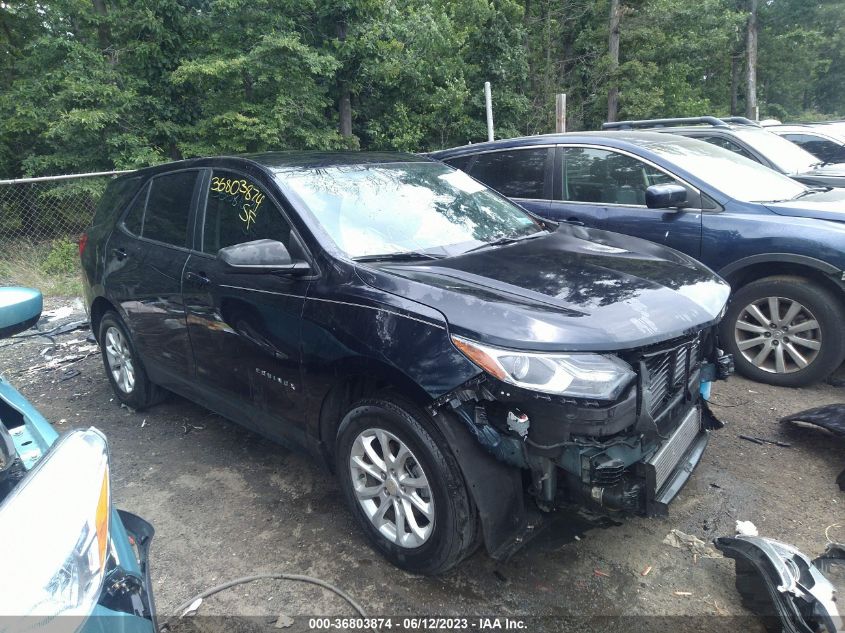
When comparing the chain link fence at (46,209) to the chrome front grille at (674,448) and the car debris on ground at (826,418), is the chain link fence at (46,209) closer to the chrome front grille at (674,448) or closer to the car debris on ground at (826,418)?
the chrome front grille at (674,448)

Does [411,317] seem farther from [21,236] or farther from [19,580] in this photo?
[21,236]

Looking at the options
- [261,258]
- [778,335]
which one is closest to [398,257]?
[261,258]

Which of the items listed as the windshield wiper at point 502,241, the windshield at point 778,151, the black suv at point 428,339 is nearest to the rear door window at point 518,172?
the black suv at point 428,339

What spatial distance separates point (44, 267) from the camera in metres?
9.25

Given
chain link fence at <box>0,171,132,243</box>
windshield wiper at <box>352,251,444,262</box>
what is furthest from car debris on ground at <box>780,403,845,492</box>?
chain link fence at <box>0,171,132,243</box>

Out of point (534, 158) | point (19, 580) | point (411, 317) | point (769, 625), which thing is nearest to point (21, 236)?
point (534, 158)

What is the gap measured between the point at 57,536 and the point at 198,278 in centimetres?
233

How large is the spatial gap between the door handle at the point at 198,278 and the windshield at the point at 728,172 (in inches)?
148

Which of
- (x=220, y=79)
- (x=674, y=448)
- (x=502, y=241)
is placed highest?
(x=220, y=79)

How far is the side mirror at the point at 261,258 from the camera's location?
2717mm

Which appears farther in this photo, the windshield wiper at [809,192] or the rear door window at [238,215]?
the windshield wiper at [809,192]

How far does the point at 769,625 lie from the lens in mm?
2291

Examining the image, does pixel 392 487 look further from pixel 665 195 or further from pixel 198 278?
pixel 665 195

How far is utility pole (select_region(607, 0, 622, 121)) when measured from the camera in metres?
22.1
